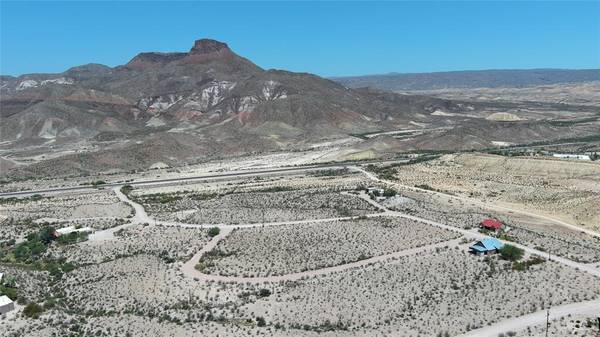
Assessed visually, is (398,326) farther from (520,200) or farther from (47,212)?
(47,212)

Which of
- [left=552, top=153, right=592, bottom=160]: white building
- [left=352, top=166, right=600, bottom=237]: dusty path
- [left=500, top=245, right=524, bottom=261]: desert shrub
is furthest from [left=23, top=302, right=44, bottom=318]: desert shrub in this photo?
[left=552, top=153, right=592, bottom=160]: white building

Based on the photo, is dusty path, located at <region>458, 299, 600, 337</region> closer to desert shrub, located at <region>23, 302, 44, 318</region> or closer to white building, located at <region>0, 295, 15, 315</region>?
desert shrub, located at <region>23, 302, 44, 318</region>

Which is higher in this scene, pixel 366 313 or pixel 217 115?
pixel 217 115

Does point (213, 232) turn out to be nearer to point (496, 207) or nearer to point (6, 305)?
point (6, 305)

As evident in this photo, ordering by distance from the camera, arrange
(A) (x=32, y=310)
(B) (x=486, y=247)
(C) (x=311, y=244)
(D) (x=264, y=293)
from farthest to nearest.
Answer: (C) (x=311, y=244) < (B) (x=486, y=247) < (D) (x=264, y=293) < (A) (x=32, y=310)

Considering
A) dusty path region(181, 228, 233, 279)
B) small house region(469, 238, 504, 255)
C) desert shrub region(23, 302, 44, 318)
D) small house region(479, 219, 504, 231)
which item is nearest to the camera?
desert shrub region(23, 302, 44, 318)

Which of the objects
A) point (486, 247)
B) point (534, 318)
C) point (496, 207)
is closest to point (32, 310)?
point (534, 318)

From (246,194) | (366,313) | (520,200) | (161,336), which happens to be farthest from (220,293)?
(520,200)
